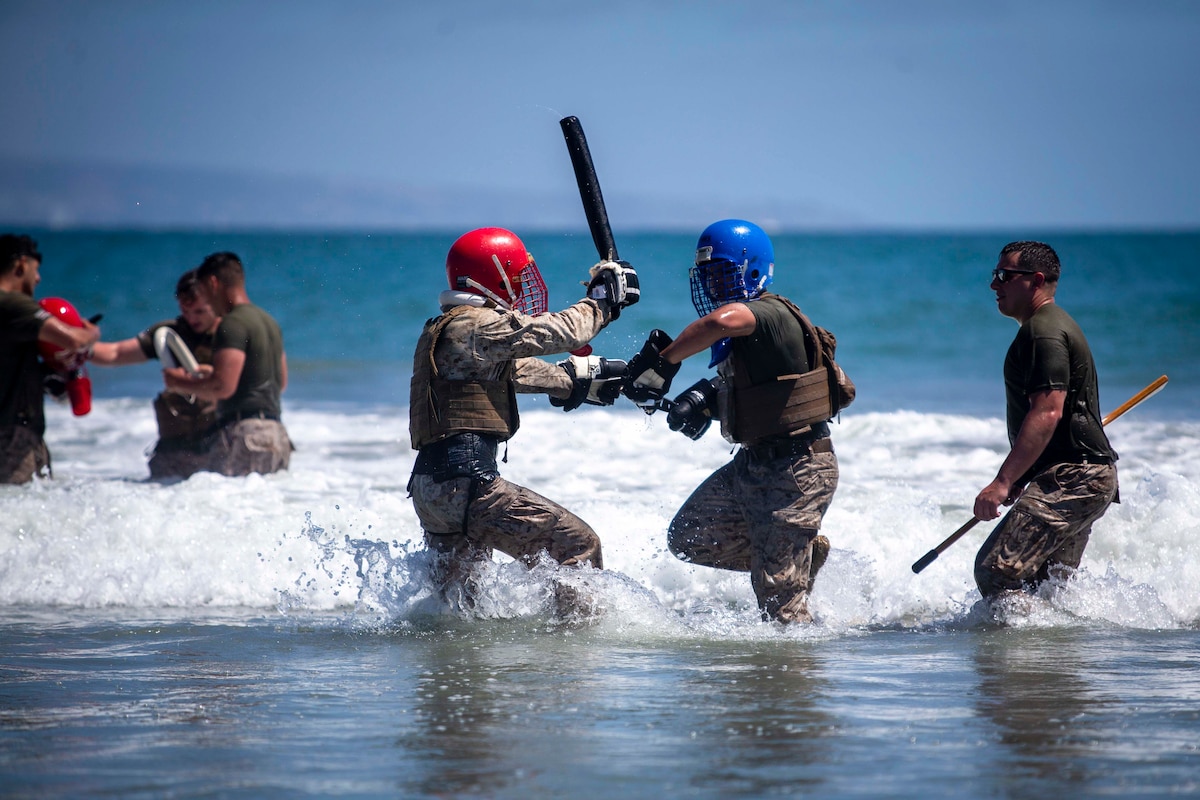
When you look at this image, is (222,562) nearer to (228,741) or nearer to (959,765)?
(228,741)

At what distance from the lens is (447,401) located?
5.16 m

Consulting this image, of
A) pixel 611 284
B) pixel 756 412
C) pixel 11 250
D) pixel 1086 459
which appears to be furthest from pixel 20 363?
pixel 1086 459

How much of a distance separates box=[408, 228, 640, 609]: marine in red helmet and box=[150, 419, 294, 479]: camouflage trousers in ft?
12.1

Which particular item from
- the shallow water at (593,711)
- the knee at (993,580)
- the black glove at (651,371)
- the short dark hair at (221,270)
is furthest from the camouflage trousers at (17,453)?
the knee at (993,580)

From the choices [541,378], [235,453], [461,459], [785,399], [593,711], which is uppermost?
[541,378]

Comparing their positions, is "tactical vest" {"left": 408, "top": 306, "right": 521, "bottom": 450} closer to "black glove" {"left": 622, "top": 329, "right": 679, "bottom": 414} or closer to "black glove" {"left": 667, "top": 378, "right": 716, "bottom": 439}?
"black glove" {"left": 622, "top": 329, "right": 679, "bottom": 414}

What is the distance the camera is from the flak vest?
5195 millimetres

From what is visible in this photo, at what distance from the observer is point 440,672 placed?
489 cm

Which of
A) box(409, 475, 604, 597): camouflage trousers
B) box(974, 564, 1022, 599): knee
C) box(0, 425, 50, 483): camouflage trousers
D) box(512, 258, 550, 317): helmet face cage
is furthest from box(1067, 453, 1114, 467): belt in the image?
box(0, 425, 50, 483): camouflage trousers

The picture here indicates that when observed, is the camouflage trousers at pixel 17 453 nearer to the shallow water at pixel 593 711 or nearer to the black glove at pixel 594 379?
the shallow water at pixel 593 711

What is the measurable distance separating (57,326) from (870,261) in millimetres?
56324

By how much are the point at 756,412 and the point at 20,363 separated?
530 centimetres

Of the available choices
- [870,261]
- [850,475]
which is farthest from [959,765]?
[870,261]

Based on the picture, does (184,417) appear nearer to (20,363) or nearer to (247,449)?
(247,449)
